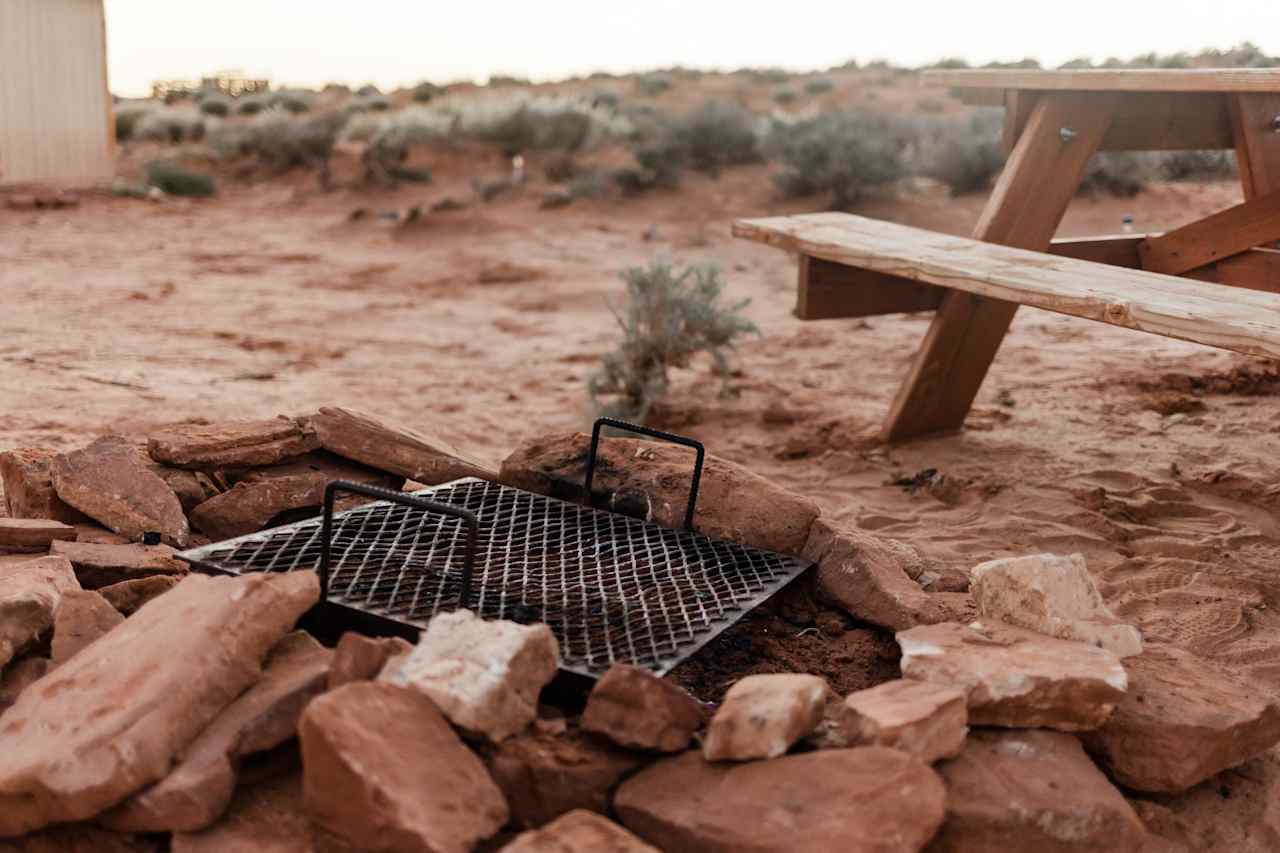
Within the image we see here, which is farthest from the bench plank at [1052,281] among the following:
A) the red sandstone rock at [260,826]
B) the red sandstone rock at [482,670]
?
the red sandstone rock at [260,826]

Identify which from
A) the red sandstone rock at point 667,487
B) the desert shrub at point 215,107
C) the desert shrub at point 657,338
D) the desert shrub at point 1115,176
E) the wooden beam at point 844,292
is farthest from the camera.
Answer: the desert shrub at point 215,107

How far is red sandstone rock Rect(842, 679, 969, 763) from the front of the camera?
74.2 inches

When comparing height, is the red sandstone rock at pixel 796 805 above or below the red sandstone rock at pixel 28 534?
below

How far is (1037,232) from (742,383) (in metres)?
1.85

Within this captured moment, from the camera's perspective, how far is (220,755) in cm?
185

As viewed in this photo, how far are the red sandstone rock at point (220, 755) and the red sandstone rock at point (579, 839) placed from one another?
1.47 feet

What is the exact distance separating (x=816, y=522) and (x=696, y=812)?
1.21 metres

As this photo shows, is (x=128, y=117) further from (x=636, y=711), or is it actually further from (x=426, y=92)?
(x=636, y=711)

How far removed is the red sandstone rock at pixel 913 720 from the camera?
6.19 feet

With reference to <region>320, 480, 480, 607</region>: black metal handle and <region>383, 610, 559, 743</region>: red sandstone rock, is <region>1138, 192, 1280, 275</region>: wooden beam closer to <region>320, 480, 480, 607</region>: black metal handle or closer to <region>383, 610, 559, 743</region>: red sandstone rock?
<region>320, 480, 480, 607</region>: black metal handle

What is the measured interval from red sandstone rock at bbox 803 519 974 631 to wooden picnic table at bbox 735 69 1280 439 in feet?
3.58

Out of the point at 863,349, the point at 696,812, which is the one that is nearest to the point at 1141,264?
the point at 863,349

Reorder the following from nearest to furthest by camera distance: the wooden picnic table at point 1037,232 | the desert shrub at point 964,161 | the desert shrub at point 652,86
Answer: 1. the wooden picnic table at point 1037,232
2. the desert shrub at point 964,161
3. the desert shrub at point 652,86

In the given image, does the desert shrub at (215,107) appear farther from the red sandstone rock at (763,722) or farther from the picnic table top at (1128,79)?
the red sandstone rock at (763,722)
